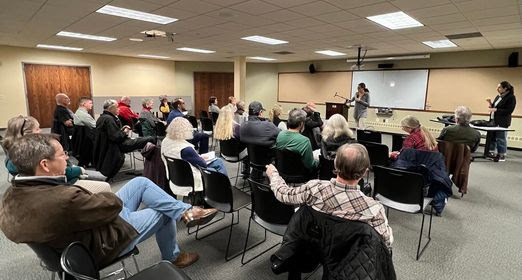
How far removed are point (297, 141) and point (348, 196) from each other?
163 cm

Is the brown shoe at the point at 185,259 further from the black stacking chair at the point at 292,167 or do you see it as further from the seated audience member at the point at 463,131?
the seated audience member at the point at 463,131

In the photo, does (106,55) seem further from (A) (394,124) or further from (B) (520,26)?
(B) (520,26)

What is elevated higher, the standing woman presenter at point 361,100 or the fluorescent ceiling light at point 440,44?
the fluorescent ceiling light at point 440,44

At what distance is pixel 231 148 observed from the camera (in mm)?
4117

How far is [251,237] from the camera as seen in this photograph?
8.91ft

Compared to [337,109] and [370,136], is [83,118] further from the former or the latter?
[337,109]

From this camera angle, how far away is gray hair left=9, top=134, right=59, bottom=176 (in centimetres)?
136

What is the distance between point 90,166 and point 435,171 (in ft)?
15.8

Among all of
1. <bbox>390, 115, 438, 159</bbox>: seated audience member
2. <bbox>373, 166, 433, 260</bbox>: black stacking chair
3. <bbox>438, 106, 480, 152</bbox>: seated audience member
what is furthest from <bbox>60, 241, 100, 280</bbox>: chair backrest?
<bbox>438, 106, 480, 152</bbox>: seated audience member

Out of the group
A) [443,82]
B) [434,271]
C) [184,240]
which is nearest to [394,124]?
[443,82]

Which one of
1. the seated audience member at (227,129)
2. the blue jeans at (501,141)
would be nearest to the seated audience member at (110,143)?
the seated audience member at (227,129)

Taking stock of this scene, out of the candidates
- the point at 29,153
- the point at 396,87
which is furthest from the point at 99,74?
the point at 396,87

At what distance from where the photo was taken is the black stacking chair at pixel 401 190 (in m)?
2.36

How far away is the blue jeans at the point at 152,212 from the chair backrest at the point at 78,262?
0.53 metres
